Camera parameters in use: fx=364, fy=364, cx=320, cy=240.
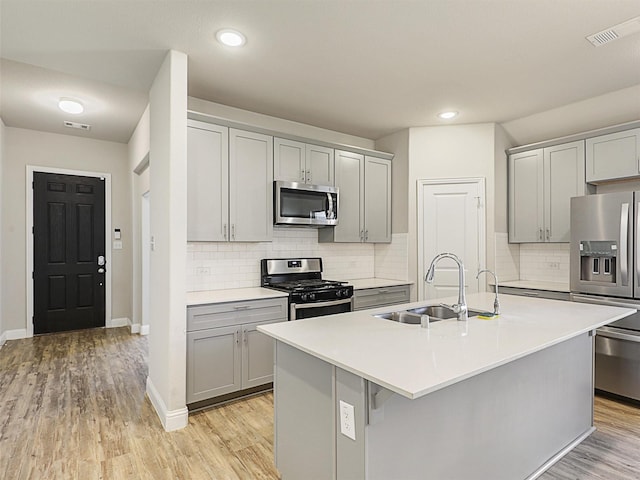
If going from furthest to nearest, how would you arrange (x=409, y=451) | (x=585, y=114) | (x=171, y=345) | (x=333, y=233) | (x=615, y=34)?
(x=333, y=233) → (x=585, y=114) → (x=171, y=345) → (x=615, y=34) → (x=409, y=451)

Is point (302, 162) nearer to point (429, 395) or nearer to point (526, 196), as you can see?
point (526, 196)

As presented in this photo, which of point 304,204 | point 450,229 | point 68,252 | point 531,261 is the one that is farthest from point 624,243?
point 68,252

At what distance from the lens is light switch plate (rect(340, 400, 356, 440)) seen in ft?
4.72

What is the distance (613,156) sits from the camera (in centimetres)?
353

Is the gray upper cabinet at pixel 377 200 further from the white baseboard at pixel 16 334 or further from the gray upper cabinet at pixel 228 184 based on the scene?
the white baseboard at pixel 16 334

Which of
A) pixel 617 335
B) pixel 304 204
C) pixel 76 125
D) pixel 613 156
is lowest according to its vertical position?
pixel 617 335

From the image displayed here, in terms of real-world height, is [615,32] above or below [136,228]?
above

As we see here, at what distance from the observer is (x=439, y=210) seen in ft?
14.6

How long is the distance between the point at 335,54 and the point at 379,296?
258cm

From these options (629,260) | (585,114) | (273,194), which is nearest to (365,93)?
(273,194)

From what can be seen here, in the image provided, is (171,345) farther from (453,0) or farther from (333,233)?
(453,0)

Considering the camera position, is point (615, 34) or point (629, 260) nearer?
point (615, 34)

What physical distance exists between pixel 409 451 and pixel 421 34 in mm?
2514

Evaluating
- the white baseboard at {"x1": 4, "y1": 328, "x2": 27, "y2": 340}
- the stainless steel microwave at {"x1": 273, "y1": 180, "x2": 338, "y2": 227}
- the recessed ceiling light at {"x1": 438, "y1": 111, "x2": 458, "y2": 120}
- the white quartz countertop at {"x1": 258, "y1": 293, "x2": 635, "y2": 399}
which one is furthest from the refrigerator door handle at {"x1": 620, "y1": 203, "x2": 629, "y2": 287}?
the white baseboard at {"x1": 4, "y1": 328, "x2": 27, "y2": 340}
